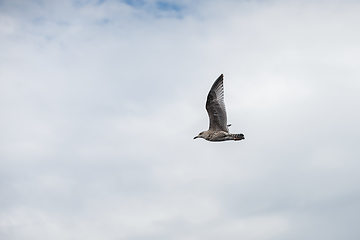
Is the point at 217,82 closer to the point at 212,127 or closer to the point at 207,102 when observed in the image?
the point at 207,102

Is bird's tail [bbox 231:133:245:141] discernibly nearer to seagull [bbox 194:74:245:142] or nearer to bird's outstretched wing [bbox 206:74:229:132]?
seagull [bbox 194:74:245:142]

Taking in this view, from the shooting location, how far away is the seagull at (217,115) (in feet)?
100

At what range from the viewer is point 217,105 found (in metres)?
30.8

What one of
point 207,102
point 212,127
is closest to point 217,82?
point 207,102

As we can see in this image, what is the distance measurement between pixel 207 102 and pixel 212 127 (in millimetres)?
2736

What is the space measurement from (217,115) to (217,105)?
1084mm

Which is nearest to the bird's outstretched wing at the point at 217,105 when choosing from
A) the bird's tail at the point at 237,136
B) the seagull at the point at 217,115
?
the seagull at the point at 217,115

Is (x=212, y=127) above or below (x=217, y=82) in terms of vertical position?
below

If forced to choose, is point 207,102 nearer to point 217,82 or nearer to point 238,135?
point 217,82

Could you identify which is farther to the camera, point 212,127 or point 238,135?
point 212,127

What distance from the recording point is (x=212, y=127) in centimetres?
3209

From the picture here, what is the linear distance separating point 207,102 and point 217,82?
7.03 feet

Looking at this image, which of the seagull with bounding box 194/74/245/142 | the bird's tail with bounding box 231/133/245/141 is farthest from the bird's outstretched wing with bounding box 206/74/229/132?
the bird's tail with bounding box 231/133/245/141

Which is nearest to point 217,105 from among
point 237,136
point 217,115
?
point 217,115
